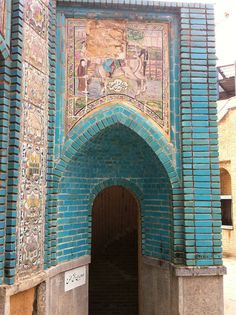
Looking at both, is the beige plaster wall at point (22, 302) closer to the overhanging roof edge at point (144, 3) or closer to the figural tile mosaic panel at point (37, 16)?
the figural tile mosaic panel at point (37, 16)

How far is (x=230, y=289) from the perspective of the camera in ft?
26.9

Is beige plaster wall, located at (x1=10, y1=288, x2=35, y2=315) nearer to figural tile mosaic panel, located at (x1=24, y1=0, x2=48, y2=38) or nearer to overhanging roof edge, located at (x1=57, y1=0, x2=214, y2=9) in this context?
figural tile mosaic panel, located at (x1=24, y1=0, x2=48, y2=38)

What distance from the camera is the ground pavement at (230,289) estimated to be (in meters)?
6.61

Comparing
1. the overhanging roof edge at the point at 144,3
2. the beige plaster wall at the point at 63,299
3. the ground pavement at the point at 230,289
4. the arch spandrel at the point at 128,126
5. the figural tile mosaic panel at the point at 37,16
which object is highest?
the overhanging roof edge at the point at 144,3

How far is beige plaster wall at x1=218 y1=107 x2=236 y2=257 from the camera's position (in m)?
12.2

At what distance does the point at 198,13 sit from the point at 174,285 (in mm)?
4409

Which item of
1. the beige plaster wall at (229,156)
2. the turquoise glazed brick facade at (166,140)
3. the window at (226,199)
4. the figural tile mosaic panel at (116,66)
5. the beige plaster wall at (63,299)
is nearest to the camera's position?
the beige plaster wall at (63,299)

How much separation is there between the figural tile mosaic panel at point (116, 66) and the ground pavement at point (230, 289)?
12.8ft

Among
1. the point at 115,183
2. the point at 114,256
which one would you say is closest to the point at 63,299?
the point at 115,183

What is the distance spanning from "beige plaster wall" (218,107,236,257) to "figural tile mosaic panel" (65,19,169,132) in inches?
302

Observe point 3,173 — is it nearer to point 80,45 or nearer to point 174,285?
point 80,45

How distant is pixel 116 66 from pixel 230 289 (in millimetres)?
6128

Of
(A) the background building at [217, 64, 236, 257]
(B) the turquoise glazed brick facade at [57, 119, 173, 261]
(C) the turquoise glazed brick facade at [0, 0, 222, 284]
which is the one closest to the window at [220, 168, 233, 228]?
(A) the background building at [217, 64, 236, 257]

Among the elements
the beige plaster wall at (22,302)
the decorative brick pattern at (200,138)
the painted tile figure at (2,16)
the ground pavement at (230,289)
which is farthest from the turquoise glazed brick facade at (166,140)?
the ground pavement at (230,289)
